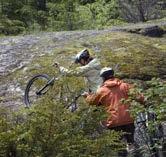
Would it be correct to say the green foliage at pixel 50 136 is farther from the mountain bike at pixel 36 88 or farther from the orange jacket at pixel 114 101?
the mountain bike at pixel 36 88

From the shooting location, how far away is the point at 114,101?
871 cm

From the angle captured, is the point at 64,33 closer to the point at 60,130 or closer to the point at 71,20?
the point at 71,20

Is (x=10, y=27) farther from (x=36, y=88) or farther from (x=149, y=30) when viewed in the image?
(x=36, y=88)

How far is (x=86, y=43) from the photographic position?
15172mm

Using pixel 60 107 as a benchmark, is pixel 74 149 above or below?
below

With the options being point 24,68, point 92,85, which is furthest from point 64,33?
point 92,85

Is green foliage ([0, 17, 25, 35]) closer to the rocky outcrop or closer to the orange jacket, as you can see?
the rocky outcrop

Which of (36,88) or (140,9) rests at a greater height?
(140,9)

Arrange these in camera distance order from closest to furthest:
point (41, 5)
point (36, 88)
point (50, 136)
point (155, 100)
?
point (50, 136) → point (155, 100) → point (36, 88) → point (41, 5)

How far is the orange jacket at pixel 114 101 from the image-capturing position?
8.69m

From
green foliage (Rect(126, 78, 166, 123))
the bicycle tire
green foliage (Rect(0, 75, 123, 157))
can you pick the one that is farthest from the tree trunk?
green foliage (Rect(0, 75, 123, 157))

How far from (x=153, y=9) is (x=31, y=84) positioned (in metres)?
13.1

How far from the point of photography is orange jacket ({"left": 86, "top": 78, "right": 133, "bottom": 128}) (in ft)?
28.5

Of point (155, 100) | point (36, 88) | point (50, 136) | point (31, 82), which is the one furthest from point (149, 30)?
point (50, 136)
